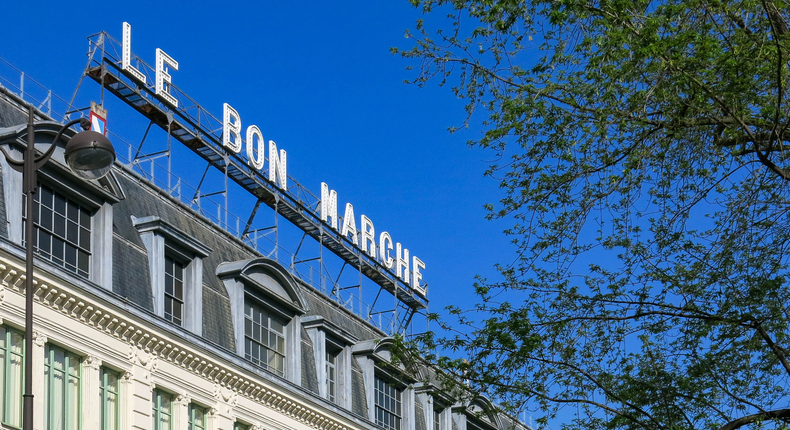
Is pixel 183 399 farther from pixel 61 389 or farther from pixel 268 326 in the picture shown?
pixel 268 326

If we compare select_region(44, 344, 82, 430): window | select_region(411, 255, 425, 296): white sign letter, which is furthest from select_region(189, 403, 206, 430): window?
select_region(411, 255, 425, 296): white sign letter

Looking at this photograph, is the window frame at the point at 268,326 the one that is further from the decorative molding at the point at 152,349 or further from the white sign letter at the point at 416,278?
the white sign letter at the point at 416,278

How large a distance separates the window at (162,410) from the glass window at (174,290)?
78.7 inches

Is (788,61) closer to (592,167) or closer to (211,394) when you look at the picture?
(592,167)

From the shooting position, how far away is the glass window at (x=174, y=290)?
31.8m

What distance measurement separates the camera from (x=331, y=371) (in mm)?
39844

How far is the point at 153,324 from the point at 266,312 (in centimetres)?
688

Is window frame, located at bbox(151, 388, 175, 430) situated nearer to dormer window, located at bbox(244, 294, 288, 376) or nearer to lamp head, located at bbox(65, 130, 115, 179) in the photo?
dormer window, located at bbox(244, 294, 288, 376)

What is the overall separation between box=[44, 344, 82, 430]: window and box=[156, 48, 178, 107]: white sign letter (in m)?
11.1

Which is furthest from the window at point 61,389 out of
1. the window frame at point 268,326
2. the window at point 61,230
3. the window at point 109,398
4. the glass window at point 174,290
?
the window frame at point 268,326

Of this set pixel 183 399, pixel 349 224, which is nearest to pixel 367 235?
pixel 349 224

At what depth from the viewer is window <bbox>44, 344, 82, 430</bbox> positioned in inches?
1042

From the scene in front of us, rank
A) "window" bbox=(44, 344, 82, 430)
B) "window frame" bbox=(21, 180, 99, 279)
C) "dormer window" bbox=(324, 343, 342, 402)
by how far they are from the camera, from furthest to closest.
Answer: "dormer window" bbox=(324, 343, 342, 402) → "window frame" bbox=(21, 180, 99, 279) → "window" bbox=(44, 344, 82, 430)

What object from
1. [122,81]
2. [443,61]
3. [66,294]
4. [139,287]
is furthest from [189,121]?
[443,61]
